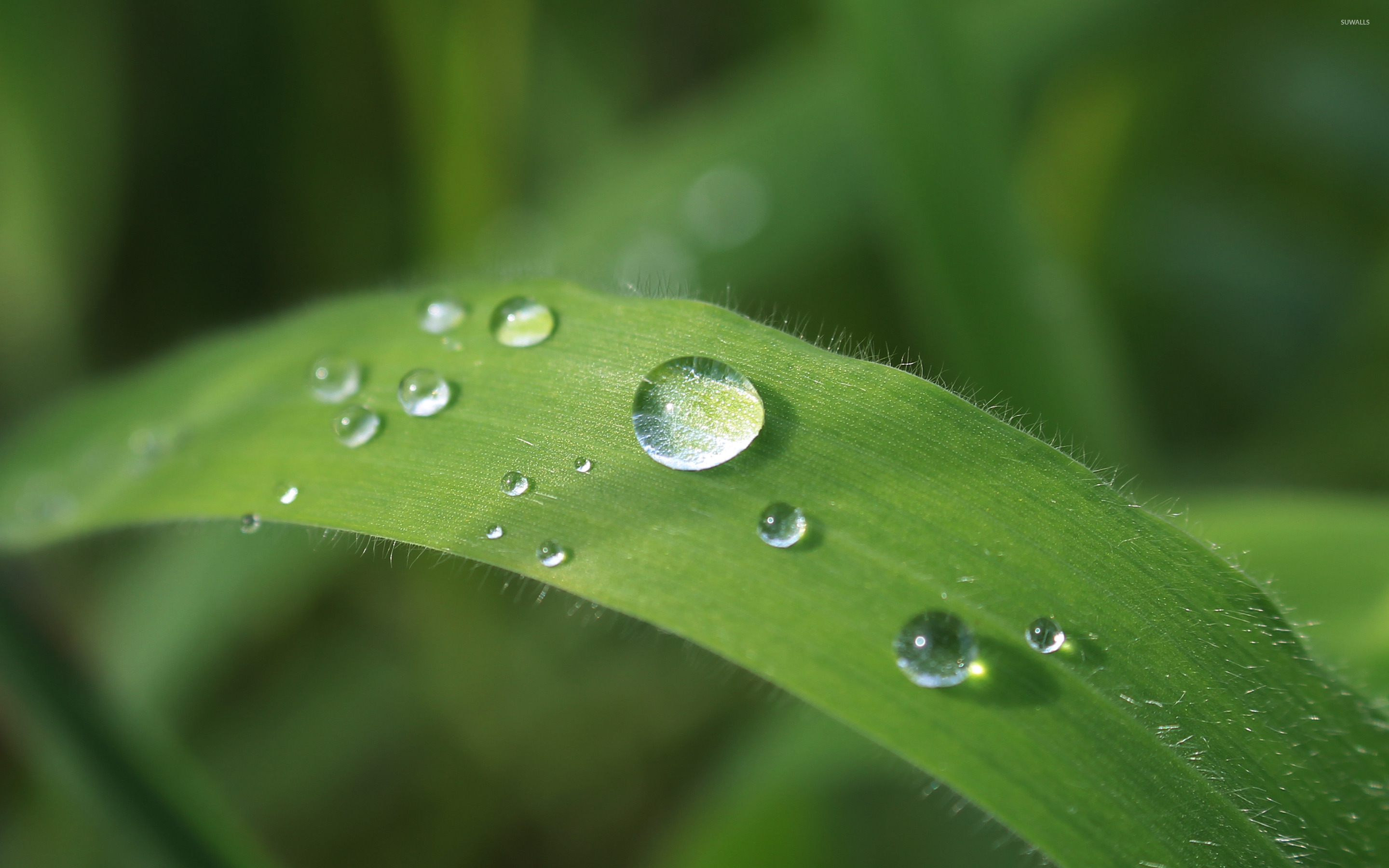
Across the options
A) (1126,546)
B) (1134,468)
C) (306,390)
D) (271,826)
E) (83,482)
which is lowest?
(271,826)

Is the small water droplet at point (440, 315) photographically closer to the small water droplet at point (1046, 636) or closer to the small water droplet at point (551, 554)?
the small water droplet at point (551, 554)

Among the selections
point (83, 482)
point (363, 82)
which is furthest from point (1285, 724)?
point (363, 82)

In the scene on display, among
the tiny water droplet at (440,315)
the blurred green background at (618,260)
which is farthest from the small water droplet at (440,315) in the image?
the blurred green background at (618,260)

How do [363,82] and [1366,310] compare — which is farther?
[363,82]

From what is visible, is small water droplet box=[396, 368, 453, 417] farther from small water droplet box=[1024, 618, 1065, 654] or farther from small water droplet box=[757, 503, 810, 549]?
small water droplet box=[1024, 618, 1065, 654]

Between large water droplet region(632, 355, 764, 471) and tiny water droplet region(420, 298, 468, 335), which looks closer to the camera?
large water droplet region(632, 355, 764, 471)

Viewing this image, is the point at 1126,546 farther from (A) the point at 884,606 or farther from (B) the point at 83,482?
(B) the point at 83,482

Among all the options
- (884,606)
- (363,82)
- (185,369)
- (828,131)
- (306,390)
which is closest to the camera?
(884,606)

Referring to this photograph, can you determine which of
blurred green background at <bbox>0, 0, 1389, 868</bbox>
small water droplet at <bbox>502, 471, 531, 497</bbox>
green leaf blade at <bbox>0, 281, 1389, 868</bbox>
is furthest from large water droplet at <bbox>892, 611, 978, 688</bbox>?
blurred green background at <bbox>0, 0, 1389, 868</bbox>
